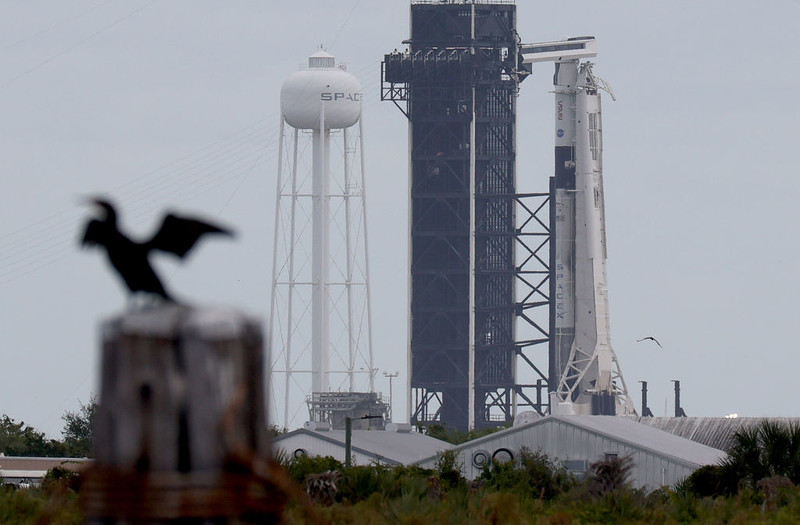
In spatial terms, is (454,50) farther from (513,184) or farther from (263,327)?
(263,327)

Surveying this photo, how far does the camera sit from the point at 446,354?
140375 millimetres

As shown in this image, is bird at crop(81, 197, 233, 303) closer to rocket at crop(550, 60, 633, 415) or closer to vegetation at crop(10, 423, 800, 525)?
vegetation at crop(10, 423, 800, 525)

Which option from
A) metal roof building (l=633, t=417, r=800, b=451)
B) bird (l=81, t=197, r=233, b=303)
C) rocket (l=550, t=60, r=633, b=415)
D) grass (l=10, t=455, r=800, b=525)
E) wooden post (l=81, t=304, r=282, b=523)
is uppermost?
rocket (l=550, t=60, r=633, b=415)

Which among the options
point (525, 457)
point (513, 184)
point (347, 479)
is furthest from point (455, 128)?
point (347, 479)

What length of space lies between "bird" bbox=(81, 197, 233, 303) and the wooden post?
0.10m

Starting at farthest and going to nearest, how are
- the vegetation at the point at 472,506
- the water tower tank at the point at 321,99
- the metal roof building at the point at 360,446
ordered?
the water tower tank at the point at 321,99 → the metal roof building at the point at 360,446 → the vegetation at the point at 472,506

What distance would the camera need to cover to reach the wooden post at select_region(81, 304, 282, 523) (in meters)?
5.41

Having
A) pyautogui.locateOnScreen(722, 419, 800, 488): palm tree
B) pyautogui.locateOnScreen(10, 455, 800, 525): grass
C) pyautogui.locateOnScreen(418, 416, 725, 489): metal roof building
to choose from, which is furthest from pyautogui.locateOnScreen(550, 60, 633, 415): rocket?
pyautogui.locateOnScreen(10, 455, 800, 525): grass

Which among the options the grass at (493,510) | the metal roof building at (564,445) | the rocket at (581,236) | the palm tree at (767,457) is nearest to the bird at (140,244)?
the grass at (493,510)

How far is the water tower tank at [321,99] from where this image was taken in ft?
412

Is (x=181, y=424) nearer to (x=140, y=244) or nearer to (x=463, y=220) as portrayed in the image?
(x=140, y=244)

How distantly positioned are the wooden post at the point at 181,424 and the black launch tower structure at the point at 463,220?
13006 cm

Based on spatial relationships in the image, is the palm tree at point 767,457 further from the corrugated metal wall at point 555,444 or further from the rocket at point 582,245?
the rocket at point 582,245

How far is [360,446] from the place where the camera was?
84.0 m
